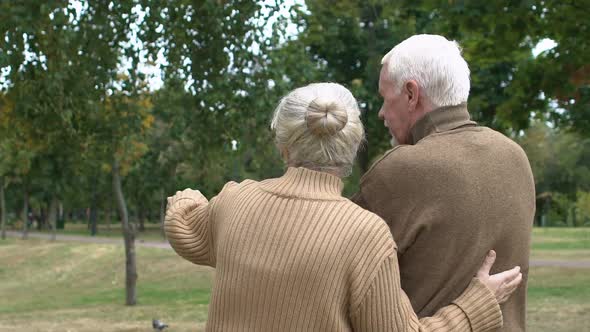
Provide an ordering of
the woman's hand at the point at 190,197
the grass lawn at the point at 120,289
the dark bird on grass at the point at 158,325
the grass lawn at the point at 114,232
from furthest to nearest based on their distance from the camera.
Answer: the grass lawn at the point at 114,232, the grass lawn at the point at 120,289, the dark bird on grass at the point at 158,325, the woman's hand at the point at 190,197

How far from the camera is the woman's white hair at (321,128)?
88.1 inches

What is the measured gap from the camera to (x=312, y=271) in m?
2.16

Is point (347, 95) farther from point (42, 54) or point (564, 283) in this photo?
point (564, 283)

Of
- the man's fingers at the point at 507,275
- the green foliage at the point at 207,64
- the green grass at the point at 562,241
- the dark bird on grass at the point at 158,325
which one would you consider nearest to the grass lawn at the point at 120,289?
the green grass at the point at 562,241

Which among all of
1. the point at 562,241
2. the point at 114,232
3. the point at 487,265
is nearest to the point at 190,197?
the point at 487,265

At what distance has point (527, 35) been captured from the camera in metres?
10.3

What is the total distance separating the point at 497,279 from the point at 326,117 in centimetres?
65

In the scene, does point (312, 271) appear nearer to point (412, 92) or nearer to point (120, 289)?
point (412, 92)

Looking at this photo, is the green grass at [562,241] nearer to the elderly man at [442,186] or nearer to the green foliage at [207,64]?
the green foliage at [207,64]

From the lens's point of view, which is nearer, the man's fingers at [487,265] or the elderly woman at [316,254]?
the elderly woman at [316,254]

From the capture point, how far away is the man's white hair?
2.36m

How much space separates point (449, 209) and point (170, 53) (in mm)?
8293

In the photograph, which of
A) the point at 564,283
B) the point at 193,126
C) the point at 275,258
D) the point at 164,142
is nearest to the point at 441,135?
the point at 275,258

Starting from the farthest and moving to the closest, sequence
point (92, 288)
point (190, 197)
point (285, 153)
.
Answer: point (92, 288)
point (190, 197)
point (285, 153)
